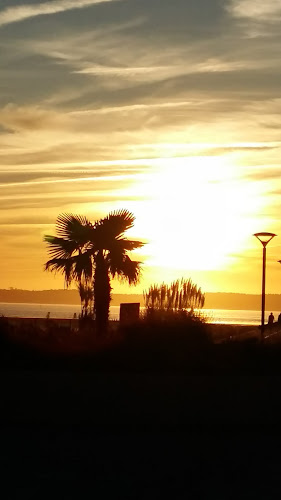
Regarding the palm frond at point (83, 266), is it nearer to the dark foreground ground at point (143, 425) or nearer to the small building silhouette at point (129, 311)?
the small building silhouette at point (129, 311)

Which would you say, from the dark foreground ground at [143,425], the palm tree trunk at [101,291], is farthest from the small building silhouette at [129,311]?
the dark foreground ground at [143,425]

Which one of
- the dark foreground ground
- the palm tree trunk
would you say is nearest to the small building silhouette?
the palm tree trunk

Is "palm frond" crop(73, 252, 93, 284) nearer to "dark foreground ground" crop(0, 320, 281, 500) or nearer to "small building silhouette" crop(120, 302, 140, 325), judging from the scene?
"small building silhouette" crop(120, 302, 140, 325)

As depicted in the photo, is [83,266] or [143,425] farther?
[83,266]

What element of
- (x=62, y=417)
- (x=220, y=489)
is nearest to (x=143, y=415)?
(x=62, y=417)

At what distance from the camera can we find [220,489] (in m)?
9.49

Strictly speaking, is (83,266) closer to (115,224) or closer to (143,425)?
(115,224)

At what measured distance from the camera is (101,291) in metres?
33.8

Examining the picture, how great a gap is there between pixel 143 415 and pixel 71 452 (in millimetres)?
3980

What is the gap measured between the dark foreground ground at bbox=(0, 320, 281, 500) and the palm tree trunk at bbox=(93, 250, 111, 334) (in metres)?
11.2

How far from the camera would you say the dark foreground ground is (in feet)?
32.0

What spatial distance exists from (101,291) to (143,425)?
18236mm

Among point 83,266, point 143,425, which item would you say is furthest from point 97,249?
point 143,425

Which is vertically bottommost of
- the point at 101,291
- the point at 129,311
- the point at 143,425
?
the point at 143,425
